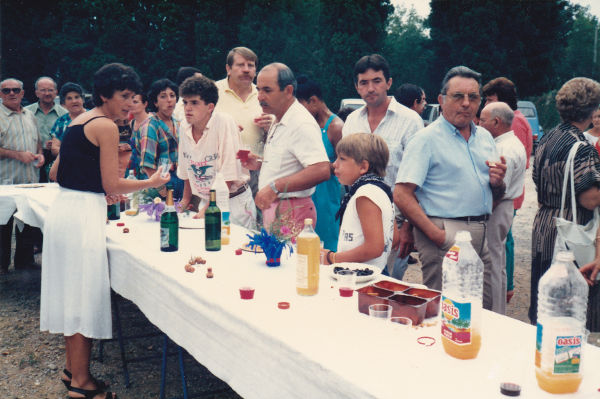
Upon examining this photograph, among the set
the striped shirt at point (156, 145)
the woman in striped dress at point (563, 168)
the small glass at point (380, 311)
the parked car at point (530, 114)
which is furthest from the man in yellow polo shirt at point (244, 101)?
the parked car at point (530, 114)

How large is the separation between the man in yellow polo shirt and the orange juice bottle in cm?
253

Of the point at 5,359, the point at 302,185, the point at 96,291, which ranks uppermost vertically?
the point at 302,185

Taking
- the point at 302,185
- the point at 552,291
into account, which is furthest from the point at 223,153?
the point at 552,291

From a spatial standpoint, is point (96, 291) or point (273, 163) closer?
point (96, 291)

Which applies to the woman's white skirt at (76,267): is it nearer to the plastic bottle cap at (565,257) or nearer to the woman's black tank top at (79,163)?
the woman's black tank top at (79,163)

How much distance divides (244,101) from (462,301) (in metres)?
3.55

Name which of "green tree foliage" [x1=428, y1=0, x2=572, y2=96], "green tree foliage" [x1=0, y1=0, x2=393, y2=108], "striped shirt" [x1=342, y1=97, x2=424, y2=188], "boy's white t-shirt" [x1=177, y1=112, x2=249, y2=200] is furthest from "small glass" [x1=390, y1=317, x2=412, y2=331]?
"green tree foliage" [x1=428, y1=0, x2=572, y2=96]

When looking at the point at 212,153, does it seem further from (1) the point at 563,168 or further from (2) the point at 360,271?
(1) the point at 563,168

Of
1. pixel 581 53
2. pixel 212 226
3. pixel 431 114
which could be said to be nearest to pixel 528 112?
pixel 431 114

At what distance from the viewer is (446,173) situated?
283 cm

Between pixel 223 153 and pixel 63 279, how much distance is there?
1.36 m

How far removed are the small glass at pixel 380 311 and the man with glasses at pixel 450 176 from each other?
1.06 meters

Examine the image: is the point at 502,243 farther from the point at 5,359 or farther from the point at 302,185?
the point at 5,359

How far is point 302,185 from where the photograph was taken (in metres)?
3.35
